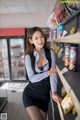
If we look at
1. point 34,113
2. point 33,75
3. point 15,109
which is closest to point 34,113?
point 34,113

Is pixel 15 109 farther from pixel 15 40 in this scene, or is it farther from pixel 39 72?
pixel 15 40

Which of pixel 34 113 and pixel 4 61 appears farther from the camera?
pixel 4 61

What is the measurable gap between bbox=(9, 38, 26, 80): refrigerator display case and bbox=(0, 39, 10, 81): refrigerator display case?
0.68 ft

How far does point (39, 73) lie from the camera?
1.86 metres

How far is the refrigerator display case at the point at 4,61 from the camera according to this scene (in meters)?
6.38

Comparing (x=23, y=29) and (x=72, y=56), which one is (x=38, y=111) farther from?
(x=23, y=29)

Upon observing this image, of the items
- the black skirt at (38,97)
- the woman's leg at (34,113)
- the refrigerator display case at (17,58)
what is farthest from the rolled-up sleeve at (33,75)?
the refrigerator display case at (17,58)

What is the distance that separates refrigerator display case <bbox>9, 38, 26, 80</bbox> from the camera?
636 centimetres

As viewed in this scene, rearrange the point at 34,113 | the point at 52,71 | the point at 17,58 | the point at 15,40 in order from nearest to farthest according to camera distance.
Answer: the point at 34,113, the point at 52,71, the point at 15,40, the point at 17,58

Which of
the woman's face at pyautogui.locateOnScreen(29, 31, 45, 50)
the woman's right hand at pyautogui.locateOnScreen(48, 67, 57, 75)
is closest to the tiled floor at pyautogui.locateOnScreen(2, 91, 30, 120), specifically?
the woman's right hand at pyautogui.locateOnScreen(48, 67, 57, 75)

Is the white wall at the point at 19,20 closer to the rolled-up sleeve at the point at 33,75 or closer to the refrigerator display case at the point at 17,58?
the refrigerator display case at the point at 17,58

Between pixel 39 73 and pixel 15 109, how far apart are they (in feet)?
7.99

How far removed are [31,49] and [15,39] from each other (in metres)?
4.56

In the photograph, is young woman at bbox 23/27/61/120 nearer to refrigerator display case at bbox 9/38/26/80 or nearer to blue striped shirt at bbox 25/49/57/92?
blue striped shirt at bbox 25/49/57/92
